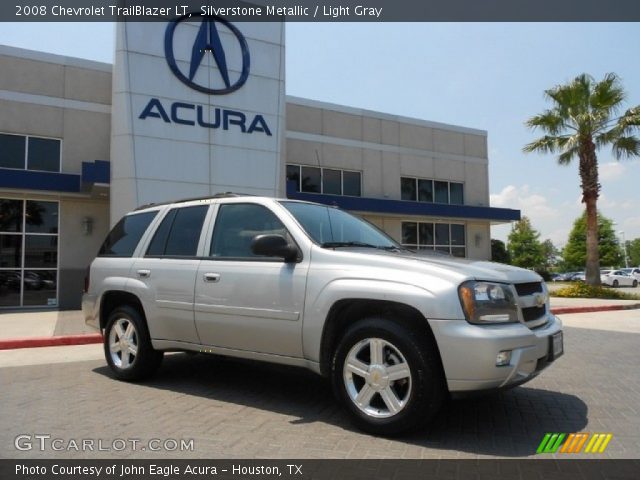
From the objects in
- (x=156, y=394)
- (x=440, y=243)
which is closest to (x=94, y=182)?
(x=156, y=394)

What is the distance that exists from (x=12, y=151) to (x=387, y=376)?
1463cm

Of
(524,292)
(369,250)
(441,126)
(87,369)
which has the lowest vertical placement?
(87,369)

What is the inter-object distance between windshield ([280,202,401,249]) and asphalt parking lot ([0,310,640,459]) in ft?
4.96

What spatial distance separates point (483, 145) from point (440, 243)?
5.38 m

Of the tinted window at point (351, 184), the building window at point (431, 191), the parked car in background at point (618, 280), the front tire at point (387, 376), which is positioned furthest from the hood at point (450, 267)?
the parked car in background at point (618, 280)

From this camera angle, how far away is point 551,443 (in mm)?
3887

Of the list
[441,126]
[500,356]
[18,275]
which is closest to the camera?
[500,356]

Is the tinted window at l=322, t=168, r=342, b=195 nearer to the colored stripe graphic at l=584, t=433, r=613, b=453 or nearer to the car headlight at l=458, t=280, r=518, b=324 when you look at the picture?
the car headlight at l=458, t=280, r=518, b=324

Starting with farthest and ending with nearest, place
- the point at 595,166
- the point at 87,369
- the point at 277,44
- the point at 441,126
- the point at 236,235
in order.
→ 1. the point at 441,126
2. the point at 595,166
3. the point at 277,44
4. the point at 87,369
5. the point at 236,235

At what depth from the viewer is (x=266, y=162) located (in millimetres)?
15586

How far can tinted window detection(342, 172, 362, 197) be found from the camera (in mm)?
20812

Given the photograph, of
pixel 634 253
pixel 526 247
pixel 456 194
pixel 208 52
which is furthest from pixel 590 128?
pixel 634 253

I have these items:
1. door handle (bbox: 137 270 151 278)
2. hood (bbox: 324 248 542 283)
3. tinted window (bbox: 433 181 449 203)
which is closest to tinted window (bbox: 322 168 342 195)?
tinted window (bbox: 433 181 449 203)

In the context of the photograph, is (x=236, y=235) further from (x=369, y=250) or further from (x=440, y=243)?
(x=440, y=243)
